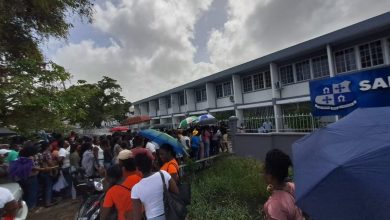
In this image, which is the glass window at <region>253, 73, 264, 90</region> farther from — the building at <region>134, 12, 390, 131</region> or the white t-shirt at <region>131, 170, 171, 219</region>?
the white t-shirt at <region>131, 170, 171, 219</region>

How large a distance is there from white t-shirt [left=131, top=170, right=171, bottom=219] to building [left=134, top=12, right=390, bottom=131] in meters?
7.86

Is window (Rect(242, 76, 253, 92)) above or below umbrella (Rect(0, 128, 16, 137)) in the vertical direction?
above

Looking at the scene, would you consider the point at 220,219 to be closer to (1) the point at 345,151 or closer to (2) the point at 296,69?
(1) the point at 345,151

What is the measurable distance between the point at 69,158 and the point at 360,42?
570 inches

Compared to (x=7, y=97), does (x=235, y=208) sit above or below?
below

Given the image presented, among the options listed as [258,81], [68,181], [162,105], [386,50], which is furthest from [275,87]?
[162,105]

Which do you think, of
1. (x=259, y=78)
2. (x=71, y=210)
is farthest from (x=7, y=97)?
(x=259, y=78)

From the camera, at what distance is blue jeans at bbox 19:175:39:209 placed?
279 inches

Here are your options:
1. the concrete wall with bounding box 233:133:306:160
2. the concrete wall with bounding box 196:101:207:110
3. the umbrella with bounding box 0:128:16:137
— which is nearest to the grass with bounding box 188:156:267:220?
the concrete wall with bounding box 233:133:306:160

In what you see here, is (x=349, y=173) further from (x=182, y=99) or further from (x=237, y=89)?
(x=182, y=99)

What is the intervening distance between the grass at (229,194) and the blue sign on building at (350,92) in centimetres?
234

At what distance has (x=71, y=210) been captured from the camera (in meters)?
7.73

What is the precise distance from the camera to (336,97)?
7.18 m

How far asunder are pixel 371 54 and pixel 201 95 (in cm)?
1812
